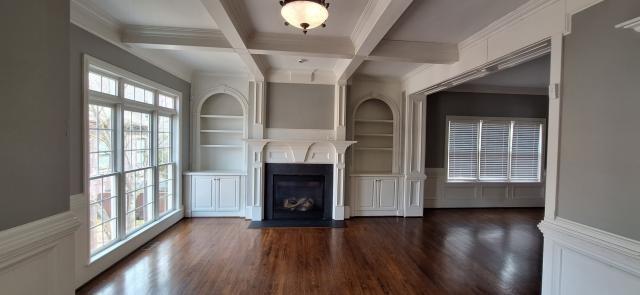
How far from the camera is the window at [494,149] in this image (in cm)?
593

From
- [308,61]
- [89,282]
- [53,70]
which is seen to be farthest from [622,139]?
[89,282]

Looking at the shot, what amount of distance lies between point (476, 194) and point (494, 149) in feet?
3.62

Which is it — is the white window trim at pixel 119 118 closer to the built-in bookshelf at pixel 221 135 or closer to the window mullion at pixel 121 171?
the window mullion at pixel 121 171

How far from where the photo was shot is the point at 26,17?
3.13 ft

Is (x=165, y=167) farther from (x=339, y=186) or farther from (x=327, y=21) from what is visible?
(x=327, y=21)

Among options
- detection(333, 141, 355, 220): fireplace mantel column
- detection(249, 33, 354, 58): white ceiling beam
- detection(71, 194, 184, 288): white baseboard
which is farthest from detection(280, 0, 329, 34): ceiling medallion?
detection(333, 141, 355, 220): fireplace mantel column

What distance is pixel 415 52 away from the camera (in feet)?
11.1

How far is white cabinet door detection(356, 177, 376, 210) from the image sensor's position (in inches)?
206

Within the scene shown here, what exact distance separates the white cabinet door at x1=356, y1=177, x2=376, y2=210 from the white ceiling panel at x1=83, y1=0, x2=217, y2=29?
3.67m

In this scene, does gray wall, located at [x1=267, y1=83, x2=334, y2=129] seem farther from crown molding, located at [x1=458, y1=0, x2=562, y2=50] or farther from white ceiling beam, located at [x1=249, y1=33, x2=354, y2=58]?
crown molding, located at [x1=458, y1=0, x2=562, y2=50]

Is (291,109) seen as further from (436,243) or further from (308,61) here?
(436,243)

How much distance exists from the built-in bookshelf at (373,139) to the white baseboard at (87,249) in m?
3.79

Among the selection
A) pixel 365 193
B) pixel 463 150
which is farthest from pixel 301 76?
pixel 463 150

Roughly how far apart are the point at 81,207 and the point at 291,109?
327cm
